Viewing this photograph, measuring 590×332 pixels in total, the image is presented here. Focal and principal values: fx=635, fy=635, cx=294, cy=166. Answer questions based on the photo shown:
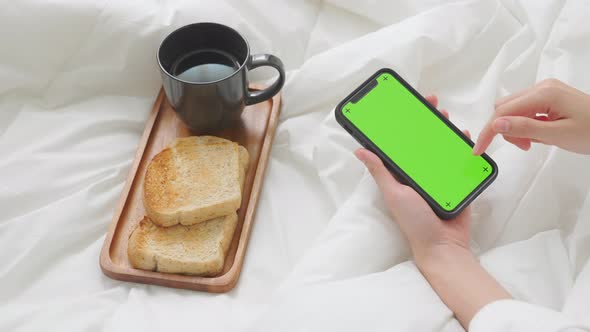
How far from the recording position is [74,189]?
0.83 m

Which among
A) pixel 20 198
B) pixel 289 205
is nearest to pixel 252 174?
pixel 289 205

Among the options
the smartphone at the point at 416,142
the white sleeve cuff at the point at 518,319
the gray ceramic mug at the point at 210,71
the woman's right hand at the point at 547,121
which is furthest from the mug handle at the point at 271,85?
the white sleeve cuff at the point at 518,319


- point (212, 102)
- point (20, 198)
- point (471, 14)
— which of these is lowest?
point (20, 198)

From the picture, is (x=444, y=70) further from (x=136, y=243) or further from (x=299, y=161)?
(x=136, y=243)

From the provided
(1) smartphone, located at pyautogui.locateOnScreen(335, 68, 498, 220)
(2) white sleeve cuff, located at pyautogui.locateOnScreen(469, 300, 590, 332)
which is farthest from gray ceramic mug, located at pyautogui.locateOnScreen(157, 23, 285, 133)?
(2) white sleeve cuff, located at pyautogui.locateOnScreen(469, 300, 590, 332)

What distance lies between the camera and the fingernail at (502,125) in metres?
0.69

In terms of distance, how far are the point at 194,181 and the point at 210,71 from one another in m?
0.16

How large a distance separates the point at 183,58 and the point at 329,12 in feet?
0.86

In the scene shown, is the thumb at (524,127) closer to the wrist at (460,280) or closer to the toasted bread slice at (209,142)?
the wrist at (460,280)

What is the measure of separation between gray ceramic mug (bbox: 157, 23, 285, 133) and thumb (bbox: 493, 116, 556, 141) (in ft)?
1.01

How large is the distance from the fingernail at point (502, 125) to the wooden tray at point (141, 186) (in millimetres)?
313

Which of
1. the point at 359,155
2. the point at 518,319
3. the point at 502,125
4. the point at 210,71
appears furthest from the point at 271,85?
the point at 518,319

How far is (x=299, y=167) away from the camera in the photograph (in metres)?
0.88

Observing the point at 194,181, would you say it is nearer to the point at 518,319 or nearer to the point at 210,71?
the point at 210,71
